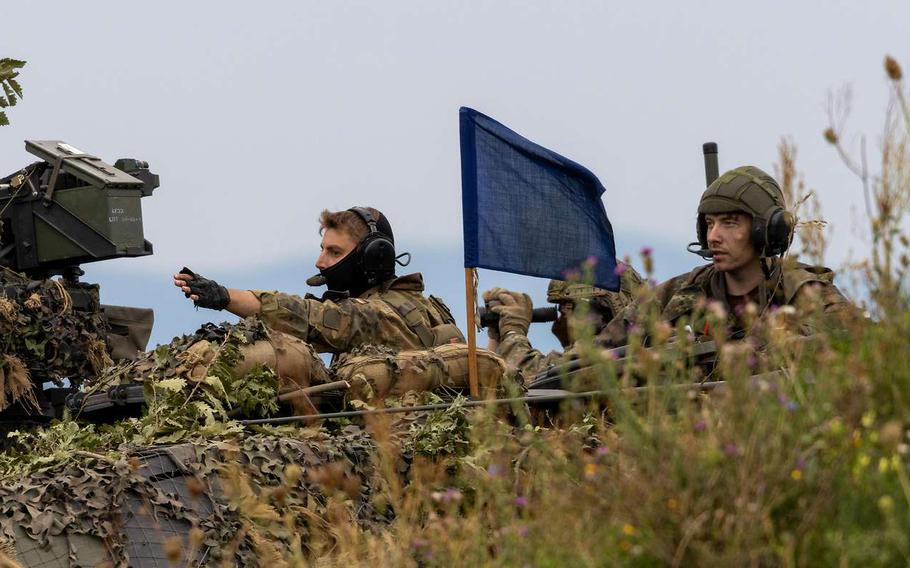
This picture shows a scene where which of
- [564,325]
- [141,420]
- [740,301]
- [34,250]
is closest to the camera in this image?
[141,420]

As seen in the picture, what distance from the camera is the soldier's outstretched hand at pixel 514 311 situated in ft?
50.8

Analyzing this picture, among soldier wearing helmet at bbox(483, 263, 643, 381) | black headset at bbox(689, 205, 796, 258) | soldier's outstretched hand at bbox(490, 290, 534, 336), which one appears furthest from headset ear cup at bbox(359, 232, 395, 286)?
soldier's outstretched hand at bbox(490, 290, 534, 336)

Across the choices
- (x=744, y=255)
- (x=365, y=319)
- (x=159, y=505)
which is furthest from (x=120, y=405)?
(x=744, y=255)

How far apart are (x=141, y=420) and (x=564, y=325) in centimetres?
759

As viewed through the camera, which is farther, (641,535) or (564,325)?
(564,325)

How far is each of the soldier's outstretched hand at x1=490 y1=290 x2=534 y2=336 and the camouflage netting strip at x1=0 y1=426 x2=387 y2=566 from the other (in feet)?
24.8

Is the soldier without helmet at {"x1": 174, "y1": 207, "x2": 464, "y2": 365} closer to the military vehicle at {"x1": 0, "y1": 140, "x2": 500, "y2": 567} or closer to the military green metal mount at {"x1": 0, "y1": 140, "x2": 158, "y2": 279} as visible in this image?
the military vehicle at {"x1": 0, "y1": 140, "x2": 500, "y2": 567}

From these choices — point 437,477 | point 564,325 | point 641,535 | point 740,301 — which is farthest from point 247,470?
point 564,325

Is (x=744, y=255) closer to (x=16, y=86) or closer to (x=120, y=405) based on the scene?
(x=120, y=405)

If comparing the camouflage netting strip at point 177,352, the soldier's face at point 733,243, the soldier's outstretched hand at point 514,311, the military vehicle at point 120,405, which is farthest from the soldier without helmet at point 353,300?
the soldier's outstretched hand at point 514,311

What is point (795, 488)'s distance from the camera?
4086 millimetres

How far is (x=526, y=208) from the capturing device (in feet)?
33.1

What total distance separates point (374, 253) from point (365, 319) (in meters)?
0.56

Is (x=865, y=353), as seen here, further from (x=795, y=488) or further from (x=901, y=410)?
(x=795, y=488)
